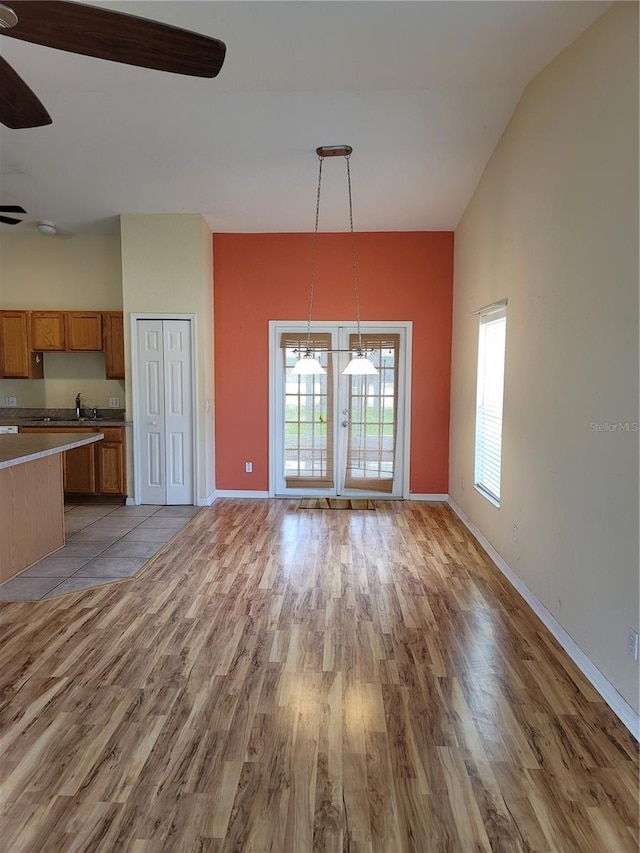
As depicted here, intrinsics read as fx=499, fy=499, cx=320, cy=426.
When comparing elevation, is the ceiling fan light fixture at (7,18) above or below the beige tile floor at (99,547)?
above

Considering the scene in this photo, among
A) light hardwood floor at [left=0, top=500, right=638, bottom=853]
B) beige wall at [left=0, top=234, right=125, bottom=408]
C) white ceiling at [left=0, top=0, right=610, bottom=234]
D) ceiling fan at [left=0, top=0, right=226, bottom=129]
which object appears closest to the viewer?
light hardwood floor at [left=0, top=500, right=638, bottom=853]

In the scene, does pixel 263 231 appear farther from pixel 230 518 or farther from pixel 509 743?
pixel 509 743

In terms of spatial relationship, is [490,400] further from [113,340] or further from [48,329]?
[48,329]

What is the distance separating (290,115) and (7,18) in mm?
2490

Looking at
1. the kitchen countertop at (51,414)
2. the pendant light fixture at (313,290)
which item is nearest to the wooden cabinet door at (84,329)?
the kitchen countertop at (51,414)

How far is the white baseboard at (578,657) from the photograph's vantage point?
2121 millimetres

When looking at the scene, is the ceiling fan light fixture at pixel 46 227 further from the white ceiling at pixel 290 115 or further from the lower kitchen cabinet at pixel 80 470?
the lower kitchen cabinet at pixel 80 470

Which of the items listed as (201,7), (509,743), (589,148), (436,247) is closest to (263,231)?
(436,247)

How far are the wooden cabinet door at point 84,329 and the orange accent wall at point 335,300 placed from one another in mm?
1352

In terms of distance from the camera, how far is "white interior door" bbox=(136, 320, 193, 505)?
557 centimetres

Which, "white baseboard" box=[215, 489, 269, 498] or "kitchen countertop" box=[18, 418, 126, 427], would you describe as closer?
"kitchen countertop" box=[18, 418, 126, 427]

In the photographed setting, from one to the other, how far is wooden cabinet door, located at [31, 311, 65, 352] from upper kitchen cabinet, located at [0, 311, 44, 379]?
0.08 m

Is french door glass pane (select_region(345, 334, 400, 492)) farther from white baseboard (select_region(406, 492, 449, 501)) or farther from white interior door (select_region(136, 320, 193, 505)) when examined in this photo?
white interior door (select_region(136, 320, 193, 505))

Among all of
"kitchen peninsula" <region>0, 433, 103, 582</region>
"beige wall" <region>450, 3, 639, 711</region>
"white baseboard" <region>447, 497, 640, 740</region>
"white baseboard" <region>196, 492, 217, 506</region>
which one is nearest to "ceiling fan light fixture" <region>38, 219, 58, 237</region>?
"kitchen peninsula" <region>0, 433, 103, 582</region>
